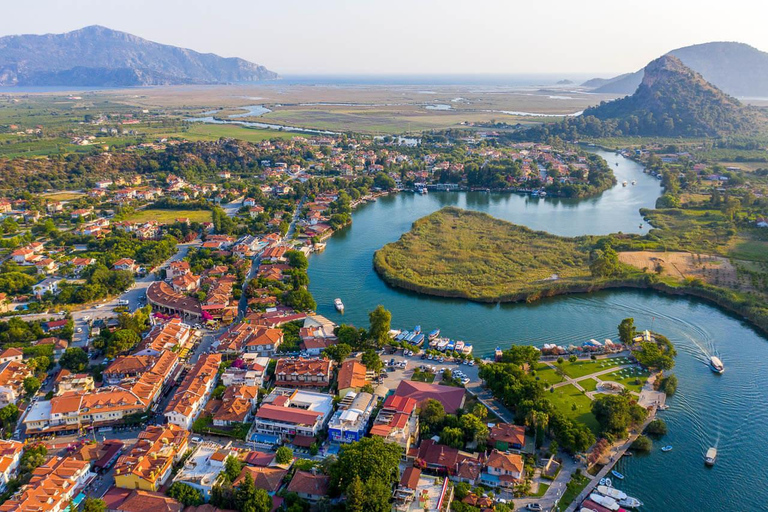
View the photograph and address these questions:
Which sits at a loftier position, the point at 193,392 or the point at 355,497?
the point at 355,497

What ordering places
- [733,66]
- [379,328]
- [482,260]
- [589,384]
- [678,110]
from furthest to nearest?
[733,66] < [678,110] < [482,260] < [379,328] < [589,384]

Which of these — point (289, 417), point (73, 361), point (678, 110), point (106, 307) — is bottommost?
point (106, 307)

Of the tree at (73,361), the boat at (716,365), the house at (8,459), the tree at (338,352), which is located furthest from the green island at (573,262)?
the house at (8,459)

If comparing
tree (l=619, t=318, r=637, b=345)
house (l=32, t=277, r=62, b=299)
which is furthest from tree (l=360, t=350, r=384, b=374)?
house (l=32, t=277, r=62, b=299)

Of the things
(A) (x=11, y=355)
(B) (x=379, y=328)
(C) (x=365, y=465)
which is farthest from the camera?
(B) (x=379, y=328)

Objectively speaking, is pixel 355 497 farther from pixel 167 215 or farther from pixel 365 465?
pixel 167 215

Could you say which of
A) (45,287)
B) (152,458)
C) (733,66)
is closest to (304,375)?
(152,458)

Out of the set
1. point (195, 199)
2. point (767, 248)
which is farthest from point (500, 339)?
point (195, 199)

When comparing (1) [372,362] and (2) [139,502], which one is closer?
(2) [139,502]
